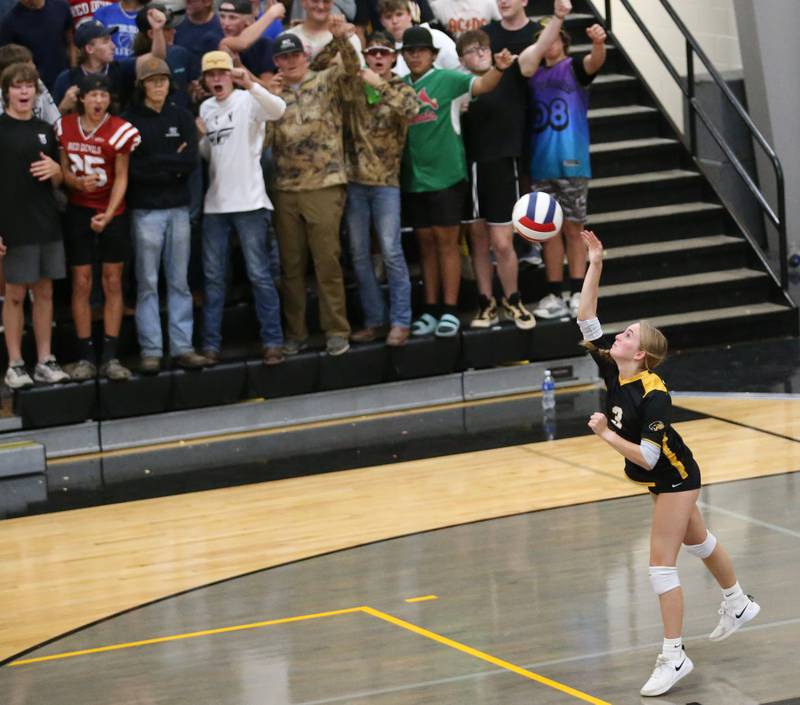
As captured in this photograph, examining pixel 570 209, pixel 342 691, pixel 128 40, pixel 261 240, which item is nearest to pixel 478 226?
pixel 570 209

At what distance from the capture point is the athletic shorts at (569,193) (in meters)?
12.0

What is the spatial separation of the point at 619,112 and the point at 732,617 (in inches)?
343

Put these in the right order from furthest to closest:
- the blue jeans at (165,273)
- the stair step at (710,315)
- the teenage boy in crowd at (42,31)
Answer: the stair step at (710,315), the teenage boy in crowd at (42,31), the blue jeans at (165,273)

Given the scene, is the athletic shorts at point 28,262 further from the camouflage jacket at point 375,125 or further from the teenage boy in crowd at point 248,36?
the camouflage jacket at point 375,125

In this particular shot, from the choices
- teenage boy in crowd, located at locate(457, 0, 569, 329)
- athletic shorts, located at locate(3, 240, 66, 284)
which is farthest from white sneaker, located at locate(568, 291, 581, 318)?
athletic shorts, located at locate(3, 240, 66, 284)

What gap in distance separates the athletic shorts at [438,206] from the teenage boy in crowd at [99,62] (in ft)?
7.24

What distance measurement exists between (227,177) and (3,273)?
1724 millimetres

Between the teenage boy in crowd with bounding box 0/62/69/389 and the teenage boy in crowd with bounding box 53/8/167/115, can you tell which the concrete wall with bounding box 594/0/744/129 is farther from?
the teenage boy in crowd with bounding box 0/62/69/389

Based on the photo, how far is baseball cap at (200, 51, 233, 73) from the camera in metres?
10.8

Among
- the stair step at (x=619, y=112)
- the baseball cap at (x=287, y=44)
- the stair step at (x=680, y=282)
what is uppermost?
the baseball cap at (x=287, y=44)

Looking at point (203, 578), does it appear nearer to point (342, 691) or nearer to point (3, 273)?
point (342, 691)

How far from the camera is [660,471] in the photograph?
6543mm

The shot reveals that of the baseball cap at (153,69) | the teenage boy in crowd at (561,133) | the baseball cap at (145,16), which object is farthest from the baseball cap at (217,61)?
the teenage boy in crowd at (561,133)

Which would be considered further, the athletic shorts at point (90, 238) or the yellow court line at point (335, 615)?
the athletic shorts at point (90, 238)
